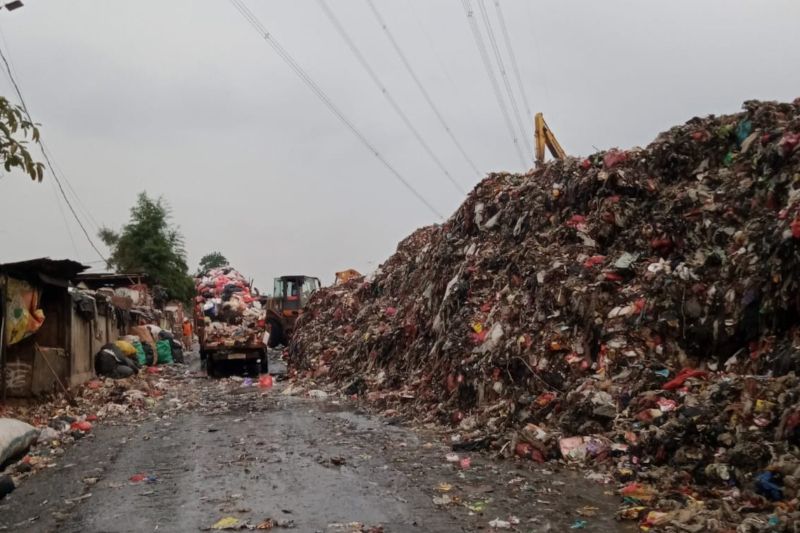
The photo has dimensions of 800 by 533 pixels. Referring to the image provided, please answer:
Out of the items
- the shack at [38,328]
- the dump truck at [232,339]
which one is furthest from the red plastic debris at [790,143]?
the dump truck at [232,339]

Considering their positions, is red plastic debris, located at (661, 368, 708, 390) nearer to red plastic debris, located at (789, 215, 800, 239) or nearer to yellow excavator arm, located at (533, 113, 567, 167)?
red plastic debris, located at (789, 215, 800, 239)

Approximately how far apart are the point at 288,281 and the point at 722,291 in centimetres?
1862

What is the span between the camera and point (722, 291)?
7.43 m

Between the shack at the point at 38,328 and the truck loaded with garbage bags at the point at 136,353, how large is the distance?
1981 millimetres

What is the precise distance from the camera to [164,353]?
21.7 metres

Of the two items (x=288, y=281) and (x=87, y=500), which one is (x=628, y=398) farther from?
(x=288, y=281)

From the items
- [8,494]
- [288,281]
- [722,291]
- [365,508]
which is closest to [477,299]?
[722,291]

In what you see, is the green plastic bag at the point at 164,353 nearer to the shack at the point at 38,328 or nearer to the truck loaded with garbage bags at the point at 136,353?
the truck loaded with garbage bags at the point at 136,353

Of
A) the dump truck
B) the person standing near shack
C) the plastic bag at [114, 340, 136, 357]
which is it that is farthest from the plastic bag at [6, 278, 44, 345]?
the person standing near shack

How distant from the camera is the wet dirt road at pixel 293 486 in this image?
15.9 ft

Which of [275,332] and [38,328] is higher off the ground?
[38,328]

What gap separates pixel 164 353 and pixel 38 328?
415 inches

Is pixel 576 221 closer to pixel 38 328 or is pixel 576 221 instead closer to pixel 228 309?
pixel 38 328

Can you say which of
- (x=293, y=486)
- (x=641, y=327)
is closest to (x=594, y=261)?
(x=641, y=327)
